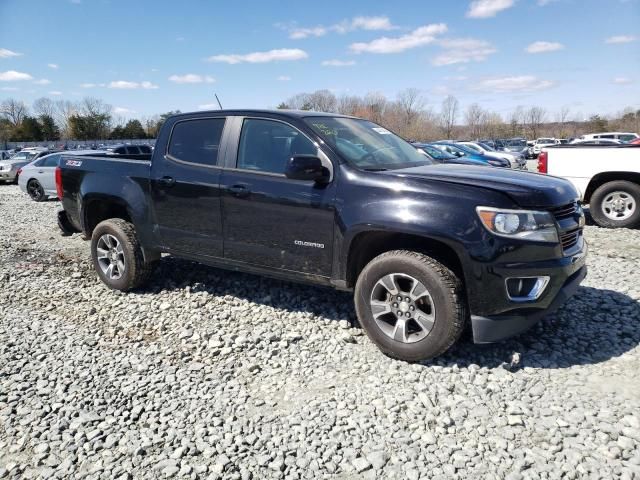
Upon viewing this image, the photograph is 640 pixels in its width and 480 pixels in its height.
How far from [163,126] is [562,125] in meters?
97.9

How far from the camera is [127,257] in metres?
5.12

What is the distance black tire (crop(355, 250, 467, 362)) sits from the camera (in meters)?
3.37

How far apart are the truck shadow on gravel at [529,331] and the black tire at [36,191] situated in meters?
11.9

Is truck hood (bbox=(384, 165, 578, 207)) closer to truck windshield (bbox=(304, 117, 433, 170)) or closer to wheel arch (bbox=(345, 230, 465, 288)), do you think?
truck windshield (bbox=(304, 117, 433, 170))

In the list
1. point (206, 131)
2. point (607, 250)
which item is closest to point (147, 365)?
point (206, 131)

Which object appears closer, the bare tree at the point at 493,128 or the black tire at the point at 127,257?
the black tire at the point at 127,257

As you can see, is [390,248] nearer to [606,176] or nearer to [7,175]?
[606,176]

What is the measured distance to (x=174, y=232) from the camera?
4.75 meters

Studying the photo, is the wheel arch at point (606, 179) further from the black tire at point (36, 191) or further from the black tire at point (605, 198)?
the black tire at point (36, 191)

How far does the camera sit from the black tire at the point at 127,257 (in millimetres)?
5102

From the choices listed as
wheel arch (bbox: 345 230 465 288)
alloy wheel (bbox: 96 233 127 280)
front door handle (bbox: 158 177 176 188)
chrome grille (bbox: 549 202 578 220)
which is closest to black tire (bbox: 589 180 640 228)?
chrome grille (bbox: 549 202 578 220)

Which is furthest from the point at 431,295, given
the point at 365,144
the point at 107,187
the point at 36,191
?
the point at 36,191

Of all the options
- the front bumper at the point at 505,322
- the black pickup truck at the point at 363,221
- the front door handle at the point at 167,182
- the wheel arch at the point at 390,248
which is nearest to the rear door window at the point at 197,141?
the black pickup truck at the point at 363,221

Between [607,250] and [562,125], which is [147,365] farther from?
[562,125]
